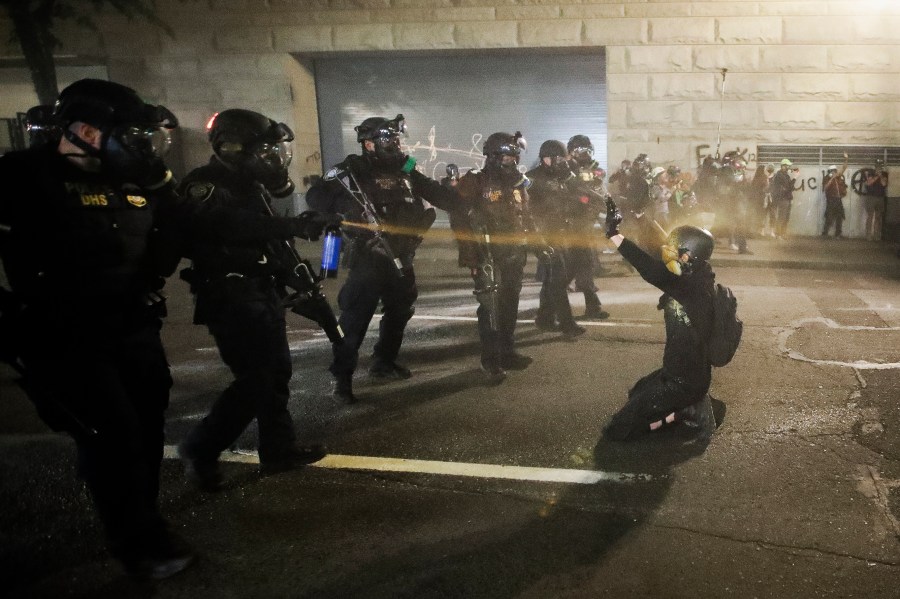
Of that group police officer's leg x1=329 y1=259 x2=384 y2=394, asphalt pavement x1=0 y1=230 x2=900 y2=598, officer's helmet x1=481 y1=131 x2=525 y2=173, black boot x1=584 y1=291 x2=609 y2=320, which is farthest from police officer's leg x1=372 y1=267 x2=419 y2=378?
black boot x1=584 y1=291 x2=609 y2=320

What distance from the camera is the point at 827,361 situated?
5.92 metres

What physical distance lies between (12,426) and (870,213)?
1537cm

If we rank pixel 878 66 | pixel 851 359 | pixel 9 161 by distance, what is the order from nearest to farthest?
pixel 9 161, pixel 851 359, pixel 878 66

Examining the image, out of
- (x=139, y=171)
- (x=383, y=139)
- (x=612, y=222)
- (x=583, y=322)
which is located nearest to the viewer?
(x=139, y=171)

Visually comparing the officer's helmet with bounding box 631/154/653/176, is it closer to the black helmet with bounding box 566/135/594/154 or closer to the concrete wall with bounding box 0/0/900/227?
the concrete wall with bounding box 0/0/900/227

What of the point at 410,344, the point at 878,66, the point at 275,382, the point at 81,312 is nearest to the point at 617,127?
the point at 878,66

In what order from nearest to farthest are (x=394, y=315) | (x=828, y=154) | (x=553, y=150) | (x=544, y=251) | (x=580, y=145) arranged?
(x=394, y=315) → (x=544, y=251) → (x=553, y=150) → (x=580, y=145) → (x=828, y=154)

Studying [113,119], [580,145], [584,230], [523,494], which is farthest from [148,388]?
[580,145]

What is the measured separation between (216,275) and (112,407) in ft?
3.00

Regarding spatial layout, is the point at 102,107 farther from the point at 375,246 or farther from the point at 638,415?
the point at 638,415

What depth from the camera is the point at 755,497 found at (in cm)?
358

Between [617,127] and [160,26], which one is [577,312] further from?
[160,26]

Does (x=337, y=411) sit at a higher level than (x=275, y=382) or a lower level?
lower

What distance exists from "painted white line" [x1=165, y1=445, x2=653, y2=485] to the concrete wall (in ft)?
39.6
